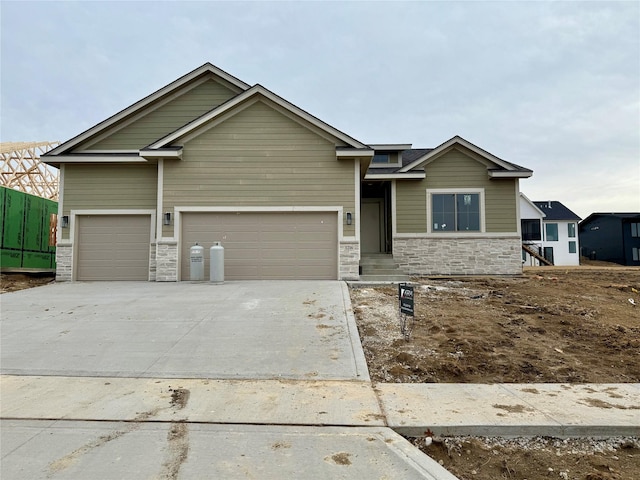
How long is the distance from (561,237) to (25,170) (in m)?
53.2

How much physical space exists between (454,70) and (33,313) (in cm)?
1616

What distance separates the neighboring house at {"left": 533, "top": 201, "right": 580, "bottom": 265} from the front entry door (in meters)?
29.4

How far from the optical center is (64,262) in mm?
11906

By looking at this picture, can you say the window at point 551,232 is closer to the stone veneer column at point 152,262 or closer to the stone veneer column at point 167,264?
the stone veneer column at point 167,264

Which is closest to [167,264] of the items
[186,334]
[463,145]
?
[186,334]

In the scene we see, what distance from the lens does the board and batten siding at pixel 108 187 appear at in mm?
12141

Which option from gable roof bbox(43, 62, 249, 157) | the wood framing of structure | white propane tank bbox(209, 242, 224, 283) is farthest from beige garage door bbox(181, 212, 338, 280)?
the wood framing of structure

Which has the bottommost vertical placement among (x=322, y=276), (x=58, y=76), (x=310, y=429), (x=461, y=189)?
(x=310, y=429)

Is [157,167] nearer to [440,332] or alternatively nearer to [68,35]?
[68,35]

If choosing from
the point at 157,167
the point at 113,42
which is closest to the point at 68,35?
the point at 113,42

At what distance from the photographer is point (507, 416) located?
3.47 m

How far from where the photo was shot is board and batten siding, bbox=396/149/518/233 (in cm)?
1380

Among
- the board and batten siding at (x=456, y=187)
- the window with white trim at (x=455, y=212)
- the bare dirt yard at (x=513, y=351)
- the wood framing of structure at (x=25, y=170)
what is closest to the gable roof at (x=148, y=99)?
the board and batten siding at (x=456, y=187)

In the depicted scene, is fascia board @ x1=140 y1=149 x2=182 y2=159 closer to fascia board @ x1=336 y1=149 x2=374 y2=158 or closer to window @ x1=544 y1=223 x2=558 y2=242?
fascia board @ x1=336 y1=149 x2=374 y2=158
